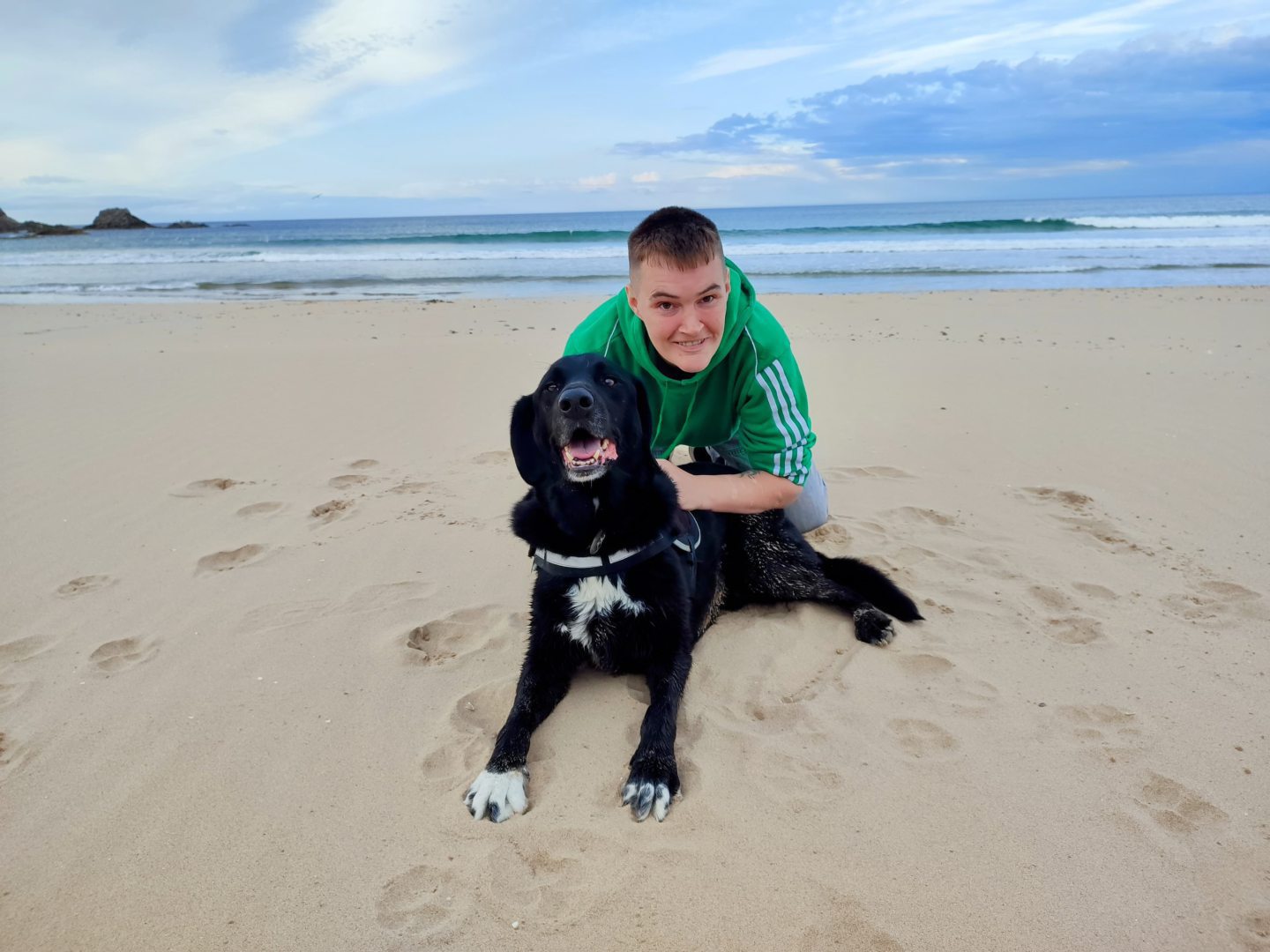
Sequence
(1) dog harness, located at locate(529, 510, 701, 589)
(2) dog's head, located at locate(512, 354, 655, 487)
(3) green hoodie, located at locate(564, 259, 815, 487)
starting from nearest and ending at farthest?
(2) dog's head, located at locate(512, 354, 655, 487) → (1) dog harness, located at locate(529, 510, 701, 589) → (3) green hoodie, located at locate(564, 259, 815, 487)

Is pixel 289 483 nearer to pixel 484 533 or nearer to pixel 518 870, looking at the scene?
pixel 484 533

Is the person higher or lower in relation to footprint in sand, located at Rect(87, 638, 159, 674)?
higher

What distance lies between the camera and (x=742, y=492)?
311 centimetres

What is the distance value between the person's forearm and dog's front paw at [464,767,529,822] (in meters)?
1.21

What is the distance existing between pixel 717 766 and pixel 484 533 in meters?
2.06

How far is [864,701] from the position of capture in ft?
8.81

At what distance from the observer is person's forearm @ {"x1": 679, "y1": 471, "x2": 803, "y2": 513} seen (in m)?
3.06

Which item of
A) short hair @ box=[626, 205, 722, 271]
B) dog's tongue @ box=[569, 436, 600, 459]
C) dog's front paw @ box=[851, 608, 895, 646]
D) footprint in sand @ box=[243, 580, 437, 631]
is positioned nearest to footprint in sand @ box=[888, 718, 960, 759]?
dog's front paw @ box=[851, 608, 895, 646]

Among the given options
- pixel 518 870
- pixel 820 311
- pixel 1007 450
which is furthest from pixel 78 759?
pixel 820 311

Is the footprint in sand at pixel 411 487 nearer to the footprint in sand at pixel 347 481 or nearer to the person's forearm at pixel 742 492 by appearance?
the footprint in sand at pixel 347 481

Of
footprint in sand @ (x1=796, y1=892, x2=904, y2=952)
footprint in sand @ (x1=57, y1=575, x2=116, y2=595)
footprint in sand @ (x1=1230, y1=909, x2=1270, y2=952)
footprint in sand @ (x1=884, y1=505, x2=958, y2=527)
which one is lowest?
footprint in sand @ (x1=884, y1=505, x2=958, y2=527)

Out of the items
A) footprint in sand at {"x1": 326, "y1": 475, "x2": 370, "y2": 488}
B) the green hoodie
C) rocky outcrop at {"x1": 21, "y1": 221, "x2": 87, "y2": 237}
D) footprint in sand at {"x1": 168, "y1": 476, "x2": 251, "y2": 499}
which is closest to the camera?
the green hoodie

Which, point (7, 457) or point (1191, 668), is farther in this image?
point (7, 457)

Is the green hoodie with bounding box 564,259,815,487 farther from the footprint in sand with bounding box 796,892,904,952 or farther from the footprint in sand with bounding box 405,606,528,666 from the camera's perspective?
the footprint in sand with bounding box 796,892,904,952
